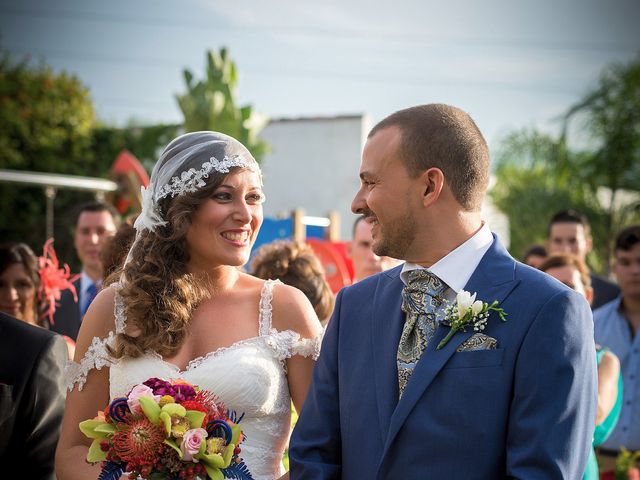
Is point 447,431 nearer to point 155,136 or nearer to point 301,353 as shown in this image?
point 301,353

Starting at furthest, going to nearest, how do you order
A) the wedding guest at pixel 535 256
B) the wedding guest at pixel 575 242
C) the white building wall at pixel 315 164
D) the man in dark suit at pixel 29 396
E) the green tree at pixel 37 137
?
1. the white building wall at pixel 315 164
2. the green tree at pixel 37 137
3. the wedding guest at pixel 575 242
4. the wedding guest at pixel 535 256
5. the man in dark suit at pixel 29 396

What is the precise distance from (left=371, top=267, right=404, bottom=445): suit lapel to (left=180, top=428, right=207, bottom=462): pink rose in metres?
0.64

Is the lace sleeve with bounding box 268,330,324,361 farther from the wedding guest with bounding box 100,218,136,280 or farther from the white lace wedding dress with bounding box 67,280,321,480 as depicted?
the wedding guest with bounding box 100,218,136,280

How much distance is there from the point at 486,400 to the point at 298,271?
2.91 metres

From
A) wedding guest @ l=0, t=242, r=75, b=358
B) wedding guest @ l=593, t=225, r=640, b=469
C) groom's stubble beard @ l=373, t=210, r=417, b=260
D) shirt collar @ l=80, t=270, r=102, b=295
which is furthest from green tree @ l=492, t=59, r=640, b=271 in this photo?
groom's stubble beard @ l=373, t=210, r=417, b=260

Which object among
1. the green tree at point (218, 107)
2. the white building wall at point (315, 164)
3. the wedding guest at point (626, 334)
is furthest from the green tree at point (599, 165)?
the wedding guest at point (626, 334)

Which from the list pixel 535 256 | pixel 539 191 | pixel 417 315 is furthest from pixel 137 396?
pixel 539 191

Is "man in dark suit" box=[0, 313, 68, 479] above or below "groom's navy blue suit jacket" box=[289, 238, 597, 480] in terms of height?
below

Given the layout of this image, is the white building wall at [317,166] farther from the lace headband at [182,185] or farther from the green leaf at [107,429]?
the green leaf at [107,429]

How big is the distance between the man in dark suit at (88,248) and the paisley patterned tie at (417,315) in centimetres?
497

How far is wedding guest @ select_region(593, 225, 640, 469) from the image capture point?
6484mm

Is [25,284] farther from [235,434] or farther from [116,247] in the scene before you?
[235,434]

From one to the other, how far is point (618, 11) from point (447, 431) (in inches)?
Answer: 1579

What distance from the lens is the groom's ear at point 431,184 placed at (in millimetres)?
2871
